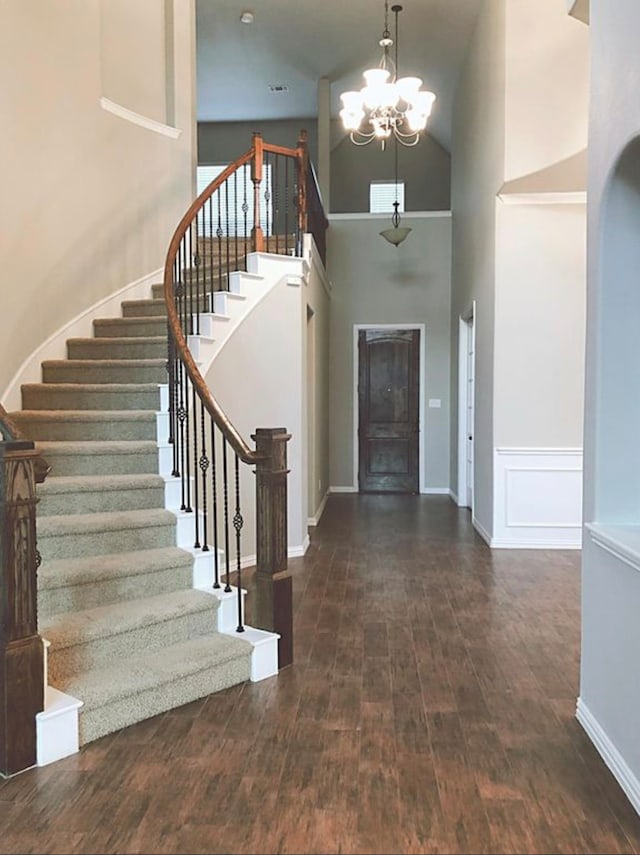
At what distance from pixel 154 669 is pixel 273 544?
0.79 metres

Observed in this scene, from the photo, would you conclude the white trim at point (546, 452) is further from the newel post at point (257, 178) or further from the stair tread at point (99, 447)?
the stair tread at point (99, 447)

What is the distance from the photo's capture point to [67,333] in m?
4.96

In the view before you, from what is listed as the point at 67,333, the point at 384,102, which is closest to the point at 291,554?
the point at 67,333

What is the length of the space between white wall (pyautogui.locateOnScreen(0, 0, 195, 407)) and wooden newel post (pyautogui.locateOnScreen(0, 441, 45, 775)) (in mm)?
2196

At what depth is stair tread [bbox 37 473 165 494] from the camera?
3.47 metres

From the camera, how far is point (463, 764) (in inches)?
94.9

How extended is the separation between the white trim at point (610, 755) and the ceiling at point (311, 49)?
6.60 m

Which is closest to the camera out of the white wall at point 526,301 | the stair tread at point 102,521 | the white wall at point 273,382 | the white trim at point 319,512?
the stair tread at point 102,521

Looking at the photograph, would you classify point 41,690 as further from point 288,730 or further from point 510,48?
point 510,48

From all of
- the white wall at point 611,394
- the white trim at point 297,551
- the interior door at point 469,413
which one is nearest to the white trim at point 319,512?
the white trim at point 297,551

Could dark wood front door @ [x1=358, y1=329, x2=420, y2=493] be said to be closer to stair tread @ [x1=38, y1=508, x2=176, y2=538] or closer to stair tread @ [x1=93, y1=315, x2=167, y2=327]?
stair tread @ [x1=93, y1=315, x2=167, y2=327]

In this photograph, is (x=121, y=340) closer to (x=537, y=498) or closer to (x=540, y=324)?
(x=540, y=324)

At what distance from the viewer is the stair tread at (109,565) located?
9.78 feet

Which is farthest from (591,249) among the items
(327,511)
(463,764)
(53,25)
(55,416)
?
(327,511)
